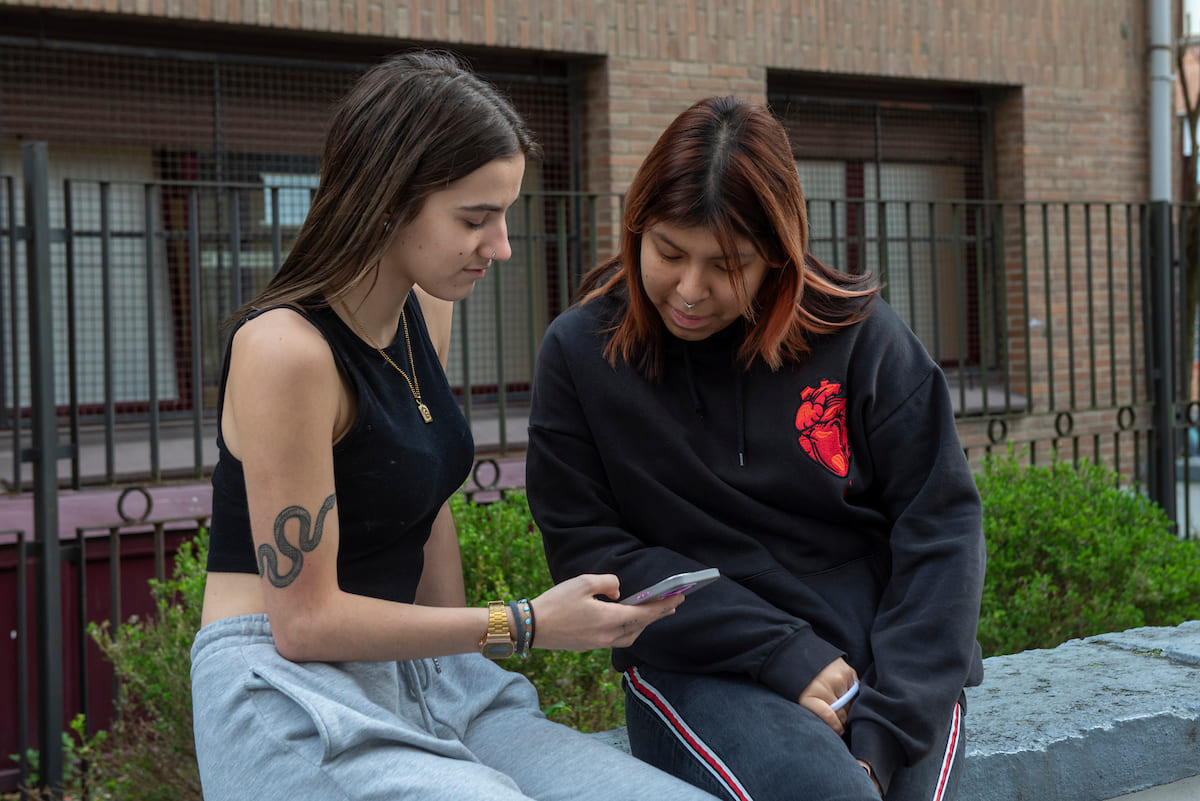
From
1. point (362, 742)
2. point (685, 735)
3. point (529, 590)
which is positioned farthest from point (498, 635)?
point (529, 590)

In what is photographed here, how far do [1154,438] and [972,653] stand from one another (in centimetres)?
517

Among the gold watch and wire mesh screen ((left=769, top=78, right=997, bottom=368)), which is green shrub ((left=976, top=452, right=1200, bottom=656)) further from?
wire mesh screen ((left=769, top=78, right=997, bottom=368))

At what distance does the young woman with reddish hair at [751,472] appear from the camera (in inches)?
74.1

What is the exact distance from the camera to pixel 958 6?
29.9ft

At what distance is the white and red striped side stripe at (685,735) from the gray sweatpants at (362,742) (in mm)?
119

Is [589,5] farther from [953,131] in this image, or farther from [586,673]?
[586,673]

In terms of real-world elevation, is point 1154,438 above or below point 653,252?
below

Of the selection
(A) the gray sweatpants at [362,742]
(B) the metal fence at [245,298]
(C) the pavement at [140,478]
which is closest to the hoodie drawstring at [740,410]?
(A) the gray sweatpants at [362,742]

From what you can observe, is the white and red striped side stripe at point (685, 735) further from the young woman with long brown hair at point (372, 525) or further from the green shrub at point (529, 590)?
the green shrub at point (529, 590)

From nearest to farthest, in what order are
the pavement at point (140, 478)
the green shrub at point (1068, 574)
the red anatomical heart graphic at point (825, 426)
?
the red anatomical heart graphic at point (825, 426)
the green shrub at point (1068, 574)
the pavement at point (140, 478)

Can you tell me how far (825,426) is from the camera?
201cm

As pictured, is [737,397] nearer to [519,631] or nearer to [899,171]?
[519,631]

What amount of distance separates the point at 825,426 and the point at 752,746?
1.71ft

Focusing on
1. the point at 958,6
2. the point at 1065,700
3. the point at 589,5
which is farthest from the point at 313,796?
the point at 958,6
